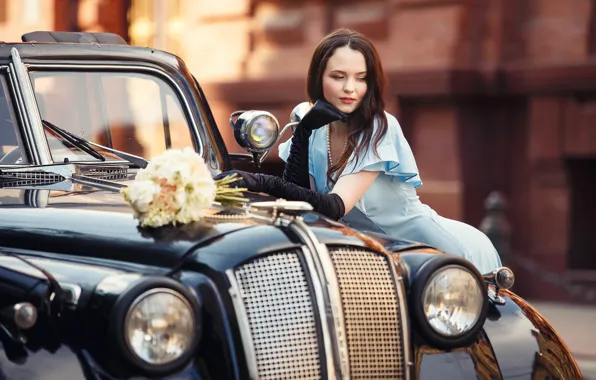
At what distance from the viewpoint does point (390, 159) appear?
470 cm

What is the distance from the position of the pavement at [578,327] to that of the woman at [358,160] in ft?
13.4

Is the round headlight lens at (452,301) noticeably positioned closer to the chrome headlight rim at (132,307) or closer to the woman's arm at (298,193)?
the woman's arm at (298,193)

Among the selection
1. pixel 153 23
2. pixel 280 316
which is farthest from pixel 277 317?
pixel 153 23

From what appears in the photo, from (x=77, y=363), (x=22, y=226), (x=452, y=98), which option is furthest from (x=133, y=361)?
(x=452, y=98)

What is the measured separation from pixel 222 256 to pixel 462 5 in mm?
8600

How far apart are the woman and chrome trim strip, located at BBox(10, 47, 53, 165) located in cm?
79

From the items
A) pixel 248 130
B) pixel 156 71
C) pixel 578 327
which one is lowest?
pixel 578 327

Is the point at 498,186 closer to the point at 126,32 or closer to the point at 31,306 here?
the point at 126,32

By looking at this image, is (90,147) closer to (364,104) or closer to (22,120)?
(22,120)

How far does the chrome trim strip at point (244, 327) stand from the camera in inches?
146

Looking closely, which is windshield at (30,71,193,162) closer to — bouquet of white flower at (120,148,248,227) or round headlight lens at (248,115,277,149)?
round headlight lens at (248,115,277,149)

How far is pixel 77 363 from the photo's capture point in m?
3.68

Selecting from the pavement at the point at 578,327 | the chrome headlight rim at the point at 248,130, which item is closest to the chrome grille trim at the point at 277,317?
the chrome headlight rim at the point at 248,130

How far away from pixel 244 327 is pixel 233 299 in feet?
0.28
